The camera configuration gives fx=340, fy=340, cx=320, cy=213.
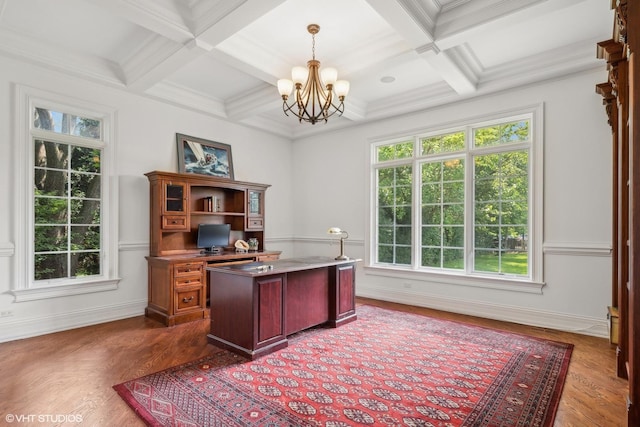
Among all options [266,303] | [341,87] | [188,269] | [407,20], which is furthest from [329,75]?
[188,269]

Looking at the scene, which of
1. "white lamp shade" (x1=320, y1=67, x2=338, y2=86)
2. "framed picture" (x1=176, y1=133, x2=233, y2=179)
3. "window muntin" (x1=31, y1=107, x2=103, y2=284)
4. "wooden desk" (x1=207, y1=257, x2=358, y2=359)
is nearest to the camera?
"wooden desk" (x1=207, y1=257, x2=358, y2=359)

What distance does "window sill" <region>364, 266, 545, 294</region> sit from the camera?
4.26m

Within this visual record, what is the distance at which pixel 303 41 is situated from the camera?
3.65 meters

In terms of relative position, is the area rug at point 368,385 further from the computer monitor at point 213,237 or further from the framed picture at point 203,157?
the framed picture at point 203,157

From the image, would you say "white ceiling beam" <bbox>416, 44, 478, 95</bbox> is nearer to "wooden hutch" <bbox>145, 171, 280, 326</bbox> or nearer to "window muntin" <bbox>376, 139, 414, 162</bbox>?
"window muntin" <bbox>376, 139, 414, 162</bbox>

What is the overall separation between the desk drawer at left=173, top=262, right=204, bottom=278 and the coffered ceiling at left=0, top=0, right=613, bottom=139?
234 cm

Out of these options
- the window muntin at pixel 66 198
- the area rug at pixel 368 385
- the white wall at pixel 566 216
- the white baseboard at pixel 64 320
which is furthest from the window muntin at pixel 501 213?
the window muntin at pixel 66 198

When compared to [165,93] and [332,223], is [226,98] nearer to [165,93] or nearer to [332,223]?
[165,93]

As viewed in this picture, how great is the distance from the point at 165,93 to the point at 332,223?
11.2ft

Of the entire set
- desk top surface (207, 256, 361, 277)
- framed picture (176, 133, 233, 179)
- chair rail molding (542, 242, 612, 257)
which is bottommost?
desk top surface (207, 256, 361, 277)

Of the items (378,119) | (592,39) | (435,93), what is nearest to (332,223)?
(378,119)

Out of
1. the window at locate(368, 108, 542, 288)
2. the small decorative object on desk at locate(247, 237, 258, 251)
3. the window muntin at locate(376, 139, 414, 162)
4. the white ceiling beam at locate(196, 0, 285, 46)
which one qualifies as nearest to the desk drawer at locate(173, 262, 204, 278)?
the small decorative object on desk at locate(247, 237, 258, 251)

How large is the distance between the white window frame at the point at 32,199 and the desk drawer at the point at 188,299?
91cm

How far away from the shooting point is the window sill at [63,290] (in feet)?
12.2
